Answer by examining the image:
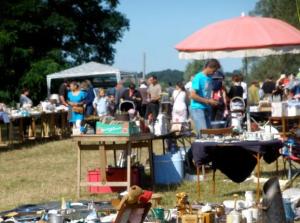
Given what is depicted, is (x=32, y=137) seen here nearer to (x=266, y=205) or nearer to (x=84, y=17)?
(x=266, y=205)

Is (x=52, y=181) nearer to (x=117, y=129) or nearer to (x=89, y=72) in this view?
(x=117, y=129)

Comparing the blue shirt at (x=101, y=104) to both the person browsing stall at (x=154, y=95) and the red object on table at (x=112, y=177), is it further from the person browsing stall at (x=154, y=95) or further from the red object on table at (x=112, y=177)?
the red object on table at (x=112, y=177)

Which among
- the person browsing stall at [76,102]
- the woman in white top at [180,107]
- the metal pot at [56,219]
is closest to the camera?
the metal pot at [56,219]

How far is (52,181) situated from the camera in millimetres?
11922

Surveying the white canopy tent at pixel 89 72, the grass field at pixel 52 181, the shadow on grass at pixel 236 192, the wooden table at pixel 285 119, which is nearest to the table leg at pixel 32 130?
the grass field at pixel 52 181

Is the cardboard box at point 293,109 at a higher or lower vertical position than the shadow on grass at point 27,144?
higher

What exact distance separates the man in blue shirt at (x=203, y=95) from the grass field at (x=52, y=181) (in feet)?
2.76

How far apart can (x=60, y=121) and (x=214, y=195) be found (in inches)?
534

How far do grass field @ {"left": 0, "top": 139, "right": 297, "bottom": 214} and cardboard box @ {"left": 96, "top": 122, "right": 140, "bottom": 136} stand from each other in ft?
2.66

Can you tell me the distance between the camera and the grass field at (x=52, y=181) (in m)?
10.0

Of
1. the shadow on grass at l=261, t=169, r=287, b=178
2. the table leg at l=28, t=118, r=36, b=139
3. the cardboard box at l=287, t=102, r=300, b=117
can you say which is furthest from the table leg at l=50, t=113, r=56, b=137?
the cardboard box at l=287, t=102, r=300, b=117

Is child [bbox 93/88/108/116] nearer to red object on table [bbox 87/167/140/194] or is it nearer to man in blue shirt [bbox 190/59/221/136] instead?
man in blue shirt [bbox 190/59/221/136]

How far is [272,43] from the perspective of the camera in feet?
35.8

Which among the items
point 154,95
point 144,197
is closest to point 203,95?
point 144,197
